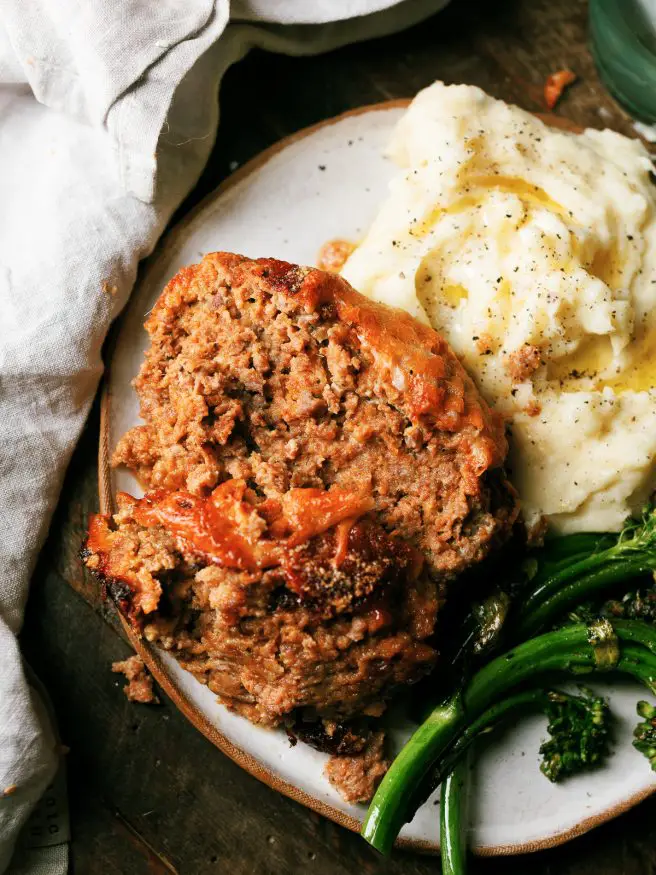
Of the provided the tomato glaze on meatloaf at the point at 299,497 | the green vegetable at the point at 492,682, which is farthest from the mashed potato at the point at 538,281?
the green vegetable at the point at 492,682

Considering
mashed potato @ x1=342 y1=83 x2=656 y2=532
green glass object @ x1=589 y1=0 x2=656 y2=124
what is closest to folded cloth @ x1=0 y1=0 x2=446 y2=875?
mashed potato @ x1=342 y1=83 x2=656 y2=532

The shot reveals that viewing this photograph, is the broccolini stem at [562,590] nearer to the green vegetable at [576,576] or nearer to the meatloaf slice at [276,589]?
the green vegetable at [576,576]

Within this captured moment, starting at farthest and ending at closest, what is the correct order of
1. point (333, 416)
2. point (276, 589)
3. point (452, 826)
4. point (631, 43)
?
point (631, 43)
point (452, 826)
point (333, 416)
point (276, 589)

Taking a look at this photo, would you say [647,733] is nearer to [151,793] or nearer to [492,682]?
[492,682]

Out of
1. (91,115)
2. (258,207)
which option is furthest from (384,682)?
(91,115)

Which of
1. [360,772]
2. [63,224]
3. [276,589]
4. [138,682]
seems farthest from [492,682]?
[63,224]

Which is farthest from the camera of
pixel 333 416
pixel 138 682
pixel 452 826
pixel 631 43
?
pixel 631 43

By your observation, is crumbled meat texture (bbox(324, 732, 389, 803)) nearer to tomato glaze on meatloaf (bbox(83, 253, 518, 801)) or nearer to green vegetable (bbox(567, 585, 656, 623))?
tomato glaze on meatloaf (bbox(83, 253, 518, 801))

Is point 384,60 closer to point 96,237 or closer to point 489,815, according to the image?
point 96,237
